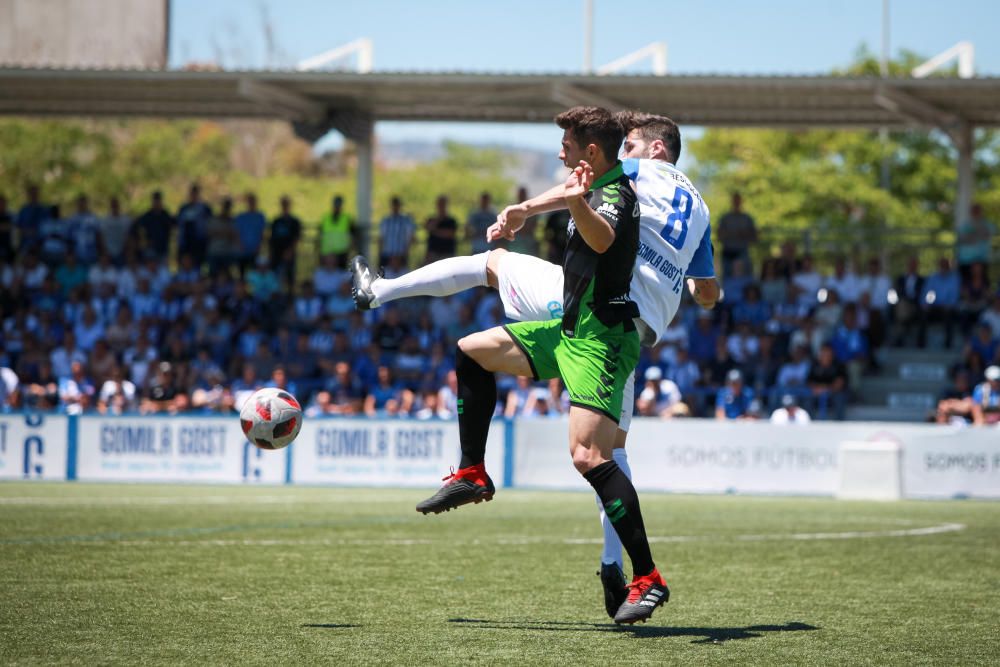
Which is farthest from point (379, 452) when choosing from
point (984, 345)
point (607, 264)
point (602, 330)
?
point (607, 264)

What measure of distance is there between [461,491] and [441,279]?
1.13m

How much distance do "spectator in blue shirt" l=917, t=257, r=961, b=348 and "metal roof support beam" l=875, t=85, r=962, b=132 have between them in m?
2.62

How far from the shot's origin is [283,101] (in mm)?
24078

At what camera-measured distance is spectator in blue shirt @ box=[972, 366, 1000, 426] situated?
754 inches

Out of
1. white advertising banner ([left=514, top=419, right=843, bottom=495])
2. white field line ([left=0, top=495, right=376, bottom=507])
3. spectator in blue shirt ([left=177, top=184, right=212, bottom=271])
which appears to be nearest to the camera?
white field line ([left=0, top=495, right=376, bottom=507])

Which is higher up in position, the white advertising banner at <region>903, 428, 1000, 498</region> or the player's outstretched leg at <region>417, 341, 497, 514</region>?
the player's outstretched leg at <region>417, 341, 497, 514</region>

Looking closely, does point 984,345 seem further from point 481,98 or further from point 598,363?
point 598,363

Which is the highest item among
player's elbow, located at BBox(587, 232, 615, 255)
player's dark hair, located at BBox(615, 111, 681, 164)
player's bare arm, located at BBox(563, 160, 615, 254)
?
player's dark hair, located at BBox(615, 111, 681, 164)

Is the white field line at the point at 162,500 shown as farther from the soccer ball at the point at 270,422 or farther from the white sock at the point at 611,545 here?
the white sock at the point at 611,545

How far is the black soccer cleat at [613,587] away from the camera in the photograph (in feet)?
21.2

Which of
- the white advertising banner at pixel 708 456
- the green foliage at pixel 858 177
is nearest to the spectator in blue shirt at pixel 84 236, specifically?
the white advertising banner at pixel 708 456

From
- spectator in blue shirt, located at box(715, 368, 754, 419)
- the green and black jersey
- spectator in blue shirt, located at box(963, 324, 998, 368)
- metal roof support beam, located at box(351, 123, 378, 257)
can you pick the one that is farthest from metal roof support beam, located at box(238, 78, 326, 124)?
the green and black jersey

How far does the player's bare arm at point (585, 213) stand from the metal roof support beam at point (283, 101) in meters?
17.8

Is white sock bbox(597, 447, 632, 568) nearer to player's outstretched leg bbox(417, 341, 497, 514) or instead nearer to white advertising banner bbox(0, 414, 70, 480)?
player's outstretched leg bbox(417, 341, 497, 514)
